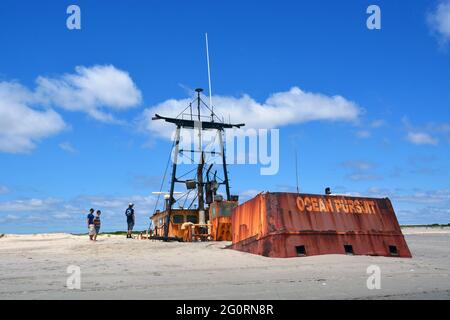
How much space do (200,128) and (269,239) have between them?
11.7 meters

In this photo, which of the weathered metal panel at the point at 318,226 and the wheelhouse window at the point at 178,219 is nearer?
the weathered metal panel at the point at 318,226

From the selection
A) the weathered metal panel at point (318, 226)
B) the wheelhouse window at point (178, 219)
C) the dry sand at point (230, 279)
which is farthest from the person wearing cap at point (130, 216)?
the dry sand at point (230, 279)

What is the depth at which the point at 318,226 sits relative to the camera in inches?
428

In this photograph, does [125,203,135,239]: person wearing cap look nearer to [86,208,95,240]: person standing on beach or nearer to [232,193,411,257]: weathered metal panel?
[86,208,95,240]: person standing on beach

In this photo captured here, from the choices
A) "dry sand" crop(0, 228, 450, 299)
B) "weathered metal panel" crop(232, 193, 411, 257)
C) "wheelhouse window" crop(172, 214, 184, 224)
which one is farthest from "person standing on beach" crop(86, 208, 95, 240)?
"dry sand" crop(0, 228, 450, 299)

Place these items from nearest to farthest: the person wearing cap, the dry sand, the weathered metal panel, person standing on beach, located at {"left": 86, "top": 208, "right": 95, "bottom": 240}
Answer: the dry sand < the weathered metal panel < person standing on beach, located at {"left": 86, "top": 208, "right": 95, "bottom": 240} < the person wearing cap

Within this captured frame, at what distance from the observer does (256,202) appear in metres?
11.4

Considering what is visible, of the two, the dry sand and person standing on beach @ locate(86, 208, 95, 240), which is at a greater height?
person standing on beach @ locate(86, 208, 95, 240)

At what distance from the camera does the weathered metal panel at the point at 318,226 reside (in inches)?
412

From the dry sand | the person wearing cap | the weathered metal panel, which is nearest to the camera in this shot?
the dry sand

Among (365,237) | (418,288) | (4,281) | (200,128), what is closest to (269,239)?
(365,237)

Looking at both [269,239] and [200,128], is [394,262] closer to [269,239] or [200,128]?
[269,239]

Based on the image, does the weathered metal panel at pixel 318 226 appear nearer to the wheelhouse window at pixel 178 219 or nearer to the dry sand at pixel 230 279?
the dry sand at pixel 230 279

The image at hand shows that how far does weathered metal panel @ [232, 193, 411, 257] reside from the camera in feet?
34.4
